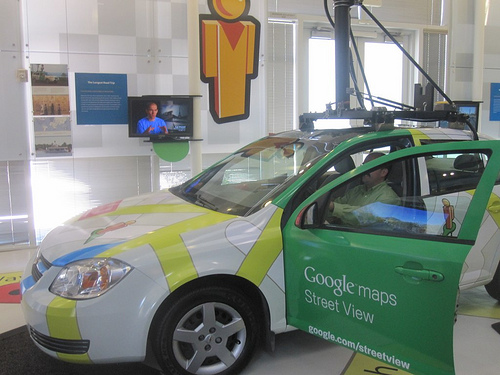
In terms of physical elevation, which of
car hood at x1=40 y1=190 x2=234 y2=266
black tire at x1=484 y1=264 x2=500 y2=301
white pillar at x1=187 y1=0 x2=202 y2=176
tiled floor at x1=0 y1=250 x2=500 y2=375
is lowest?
tiled floor at x1=0 y1=250 x2=500 y2=375

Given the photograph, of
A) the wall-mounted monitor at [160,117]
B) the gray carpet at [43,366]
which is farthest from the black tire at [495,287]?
the wall-mounted monitor at [160,117]

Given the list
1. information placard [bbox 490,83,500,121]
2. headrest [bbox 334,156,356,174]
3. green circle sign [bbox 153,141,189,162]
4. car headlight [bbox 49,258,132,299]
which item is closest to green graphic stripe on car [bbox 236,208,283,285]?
car headlight [bbox 49,258,132,299]

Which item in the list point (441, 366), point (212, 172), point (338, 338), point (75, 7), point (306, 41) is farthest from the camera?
point (306, 41)

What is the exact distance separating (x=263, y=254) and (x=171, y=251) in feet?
1.52

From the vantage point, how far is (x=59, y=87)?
5363 mm

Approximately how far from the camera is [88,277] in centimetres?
227

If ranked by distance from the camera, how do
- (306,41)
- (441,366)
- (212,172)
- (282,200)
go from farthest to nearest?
1. (306,41)
2. (212,172)
3. (282,200)
4. (441,366)

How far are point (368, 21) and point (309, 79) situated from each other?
116cm

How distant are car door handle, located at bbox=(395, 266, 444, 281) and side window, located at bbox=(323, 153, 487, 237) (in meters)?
0.19

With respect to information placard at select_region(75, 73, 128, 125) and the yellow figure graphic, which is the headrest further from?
information placard at select_region(75, 73, 128, 125)

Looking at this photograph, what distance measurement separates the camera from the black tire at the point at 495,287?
3.46 m

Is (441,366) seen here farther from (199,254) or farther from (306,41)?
(306,41)

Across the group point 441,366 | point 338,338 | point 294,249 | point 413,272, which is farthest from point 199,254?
point 441,366

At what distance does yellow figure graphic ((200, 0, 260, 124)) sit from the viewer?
18.9ft
